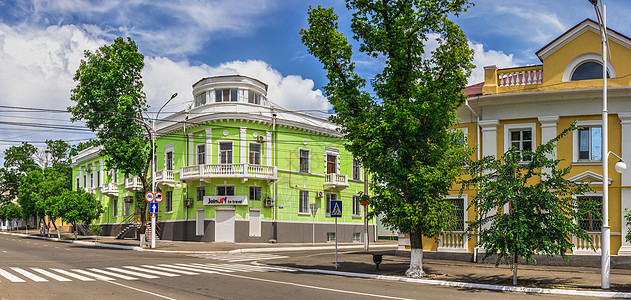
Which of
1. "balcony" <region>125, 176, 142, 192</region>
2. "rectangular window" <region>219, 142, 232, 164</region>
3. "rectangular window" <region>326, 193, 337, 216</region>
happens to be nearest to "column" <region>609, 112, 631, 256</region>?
"rectangular window" <region>326, 193, 337, 216</region>

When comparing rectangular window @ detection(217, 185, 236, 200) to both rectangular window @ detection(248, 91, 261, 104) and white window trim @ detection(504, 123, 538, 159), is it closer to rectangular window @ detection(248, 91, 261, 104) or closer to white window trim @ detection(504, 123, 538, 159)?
rectangular window @ detection(248, 91, 261, 104)

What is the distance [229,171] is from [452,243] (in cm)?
1960

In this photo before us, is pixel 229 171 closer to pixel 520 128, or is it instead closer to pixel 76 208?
pixel 76 208

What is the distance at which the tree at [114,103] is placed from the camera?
114 feet

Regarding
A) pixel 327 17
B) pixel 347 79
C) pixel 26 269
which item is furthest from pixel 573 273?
pixel 26 269

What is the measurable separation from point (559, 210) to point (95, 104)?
29.3 m

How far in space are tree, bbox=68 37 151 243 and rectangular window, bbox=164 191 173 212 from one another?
7.34m

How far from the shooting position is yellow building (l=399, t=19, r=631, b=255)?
20922 mm

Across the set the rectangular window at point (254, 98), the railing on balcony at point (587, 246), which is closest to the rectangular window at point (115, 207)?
the rectangular window at point (254, 98)

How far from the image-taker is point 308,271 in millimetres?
20078

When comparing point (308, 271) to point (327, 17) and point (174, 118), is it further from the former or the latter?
point (174, 118)

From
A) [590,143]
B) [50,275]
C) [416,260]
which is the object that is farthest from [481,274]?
[50,275]

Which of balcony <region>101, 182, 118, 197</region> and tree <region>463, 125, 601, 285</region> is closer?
tree <region>463, 125, 601, 285</region>

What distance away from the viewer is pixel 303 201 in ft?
142
